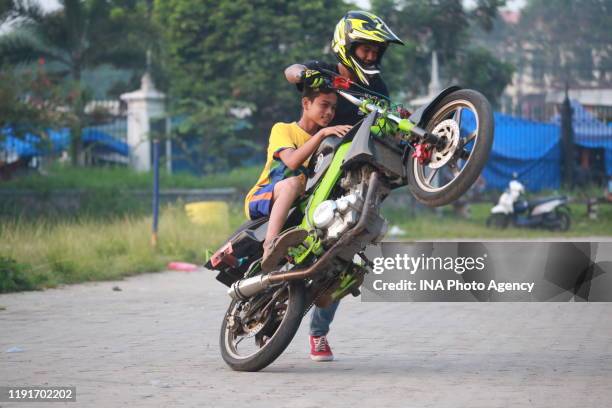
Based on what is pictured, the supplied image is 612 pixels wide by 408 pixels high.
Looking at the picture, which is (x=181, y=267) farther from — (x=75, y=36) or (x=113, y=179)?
(x=75, y=36)

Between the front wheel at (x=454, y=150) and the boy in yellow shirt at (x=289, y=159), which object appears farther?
the boy in yellow shirt at (x=289, y=159)

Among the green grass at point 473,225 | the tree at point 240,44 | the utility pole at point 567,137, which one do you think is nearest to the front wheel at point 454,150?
the green grass at point 473,225

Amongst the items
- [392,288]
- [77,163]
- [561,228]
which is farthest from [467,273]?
[77,163]

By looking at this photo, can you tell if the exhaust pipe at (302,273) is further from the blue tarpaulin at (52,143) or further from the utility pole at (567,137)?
the utility pole at (567,137)

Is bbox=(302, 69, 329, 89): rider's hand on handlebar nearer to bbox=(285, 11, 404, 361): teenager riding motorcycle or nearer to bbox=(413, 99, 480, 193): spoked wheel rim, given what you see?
bbox=(285, 11, 404, 361): teenager riding motorcycle

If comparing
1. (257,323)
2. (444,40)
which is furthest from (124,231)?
(444,40)

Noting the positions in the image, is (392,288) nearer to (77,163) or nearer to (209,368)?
(209,368)

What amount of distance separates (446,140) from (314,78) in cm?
91

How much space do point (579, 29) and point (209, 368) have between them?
1784 inches

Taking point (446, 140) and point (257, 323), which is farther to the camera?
point (257, 323)

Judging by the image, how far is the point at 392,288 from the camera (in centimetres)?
1091

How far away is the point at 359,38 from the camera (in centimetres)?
670

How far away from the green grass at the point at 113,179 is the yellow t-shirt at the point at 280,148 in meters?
15.4

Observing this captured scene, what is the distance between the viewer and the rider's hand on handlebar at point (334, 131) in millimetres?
6703
